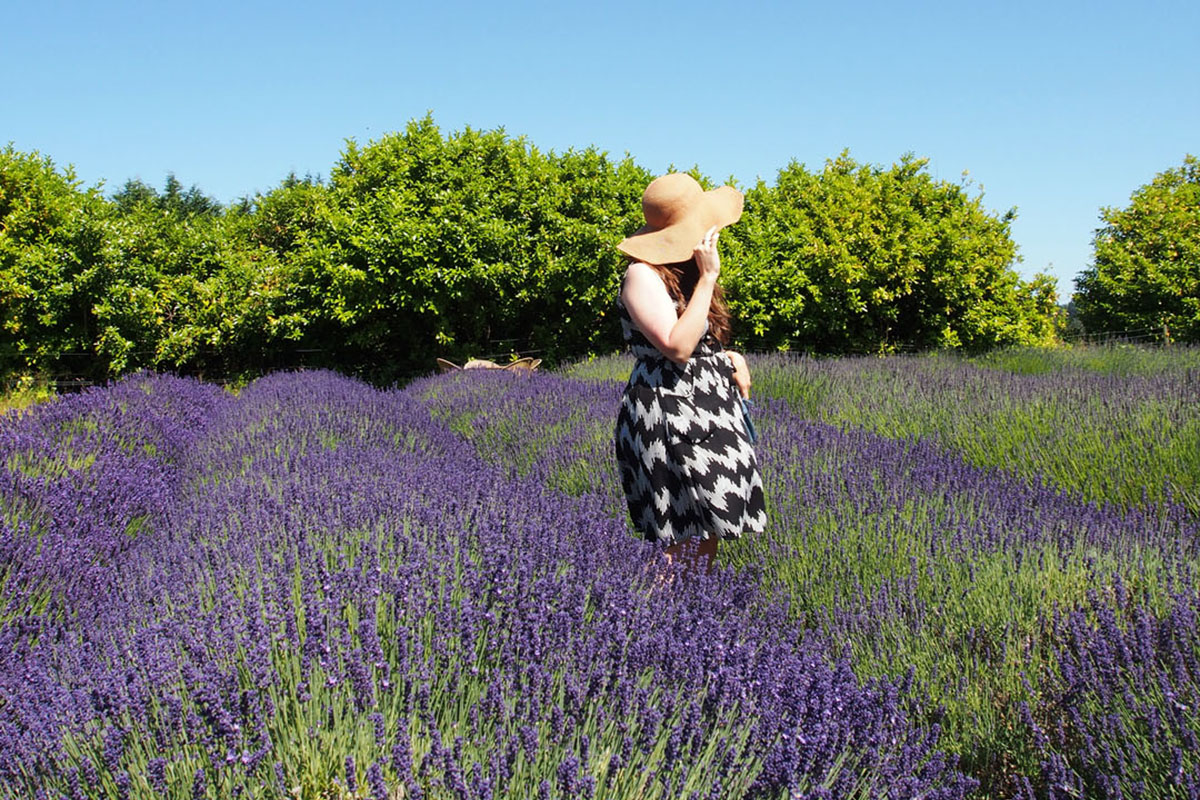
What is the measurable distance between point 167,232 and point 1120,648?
11818 mm

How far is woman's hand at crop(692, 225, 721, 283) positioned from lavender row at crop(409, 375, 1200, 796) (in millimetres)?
988

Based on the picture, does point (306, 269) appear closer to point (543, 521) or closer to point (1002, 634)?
point (543, 521)

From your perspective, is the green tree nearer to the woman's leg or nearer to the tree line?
the tree line

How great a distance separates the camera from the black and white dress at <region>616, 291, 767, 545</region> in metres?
2.51

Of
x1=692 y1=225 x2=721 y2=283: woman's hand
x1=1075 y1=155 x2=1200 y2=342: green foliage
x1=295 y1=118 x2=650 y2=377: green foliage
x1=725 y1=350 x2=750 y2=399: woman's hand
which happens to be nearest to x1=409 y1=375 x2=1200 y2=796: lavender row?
x1=725 y1=350 x2=750 y2=399: woman's hand

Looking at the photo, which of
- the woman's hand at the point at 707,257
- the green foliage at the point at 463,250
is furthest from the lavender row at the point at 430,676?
the green foliage at the point at 463,250

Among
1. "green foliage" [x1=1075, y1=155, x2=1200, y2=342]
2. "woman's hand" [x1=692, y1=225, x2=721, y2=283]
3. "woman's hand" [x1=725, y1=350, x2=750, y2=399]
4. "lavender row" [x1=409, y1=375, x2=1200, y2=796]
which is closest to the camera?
"lavender row" [x1=409, y1=375, x2=1200, y2=796]

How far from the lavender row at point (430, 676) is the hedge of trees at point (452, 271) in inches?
291

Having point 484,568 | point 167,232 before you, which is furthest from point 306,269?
point 484,568

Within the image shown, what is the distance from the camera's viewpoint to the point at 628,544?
9.11 feet

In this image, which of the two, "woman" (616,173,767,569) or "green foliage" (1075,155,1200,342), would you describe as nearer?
"woman" (616,173,767,569)

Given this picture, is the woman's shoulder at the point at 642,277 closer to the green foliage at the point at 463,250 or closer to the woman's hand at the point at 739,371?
the woman's hand at the point at 739,371

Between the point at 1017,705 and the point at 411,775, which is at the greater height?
the point at 411,775

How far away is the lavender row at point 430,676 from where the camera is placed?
1.52 m
